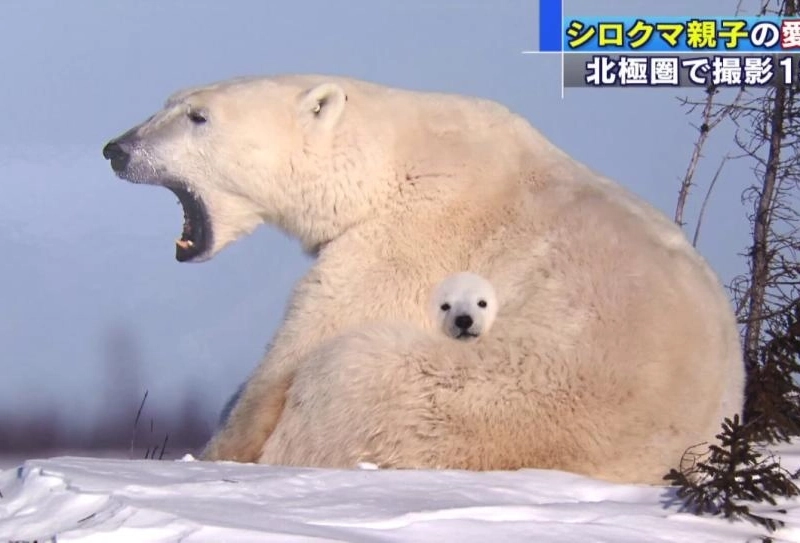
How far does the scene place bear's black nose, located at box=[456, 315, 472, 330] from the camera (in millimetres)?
4430

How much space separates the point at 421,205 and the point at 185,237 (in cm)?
126

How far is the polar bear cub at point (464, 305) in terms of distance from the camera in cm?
442

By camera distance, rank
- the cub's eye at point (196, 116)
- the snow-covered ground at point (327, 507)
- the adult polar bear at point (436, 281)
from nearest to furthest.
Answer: the snow-covered ground at point (327, 507), the adult polar bear at point (436, 281), the cub's eye at point (196, 116)

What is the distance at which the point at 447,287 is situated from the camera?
4.53 metres

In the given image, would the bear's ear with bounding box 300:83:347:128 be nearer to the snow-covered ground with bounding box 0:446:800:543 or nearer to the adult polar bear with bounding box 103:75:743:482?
the adult polar bear with bounding box 103:75:743:482

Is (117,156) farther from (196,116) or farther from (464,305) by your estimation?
(464,305)

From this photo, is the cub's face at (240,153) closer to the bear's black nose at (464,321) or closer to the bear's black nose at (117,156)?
the bear's black nose at (117,156)

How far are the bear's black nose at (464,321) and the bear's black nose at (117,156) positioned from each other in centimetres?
169

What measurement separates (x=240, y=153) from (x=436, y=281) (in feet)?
3.52

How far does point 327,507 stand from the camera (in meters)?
3.28

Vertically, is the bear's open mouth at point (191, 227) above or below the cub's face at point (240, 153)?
below

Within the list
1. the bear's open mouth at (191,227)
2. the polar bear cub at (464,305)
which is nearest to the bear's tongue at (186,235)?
the bear's open mouth at (191,227)

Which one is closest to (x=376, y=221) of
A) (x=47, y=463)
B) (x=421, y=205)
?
(x=421, y=205)

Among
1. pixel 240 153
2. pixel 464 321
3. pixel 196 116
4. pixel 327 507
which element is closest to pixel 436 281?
pixel 464 321
